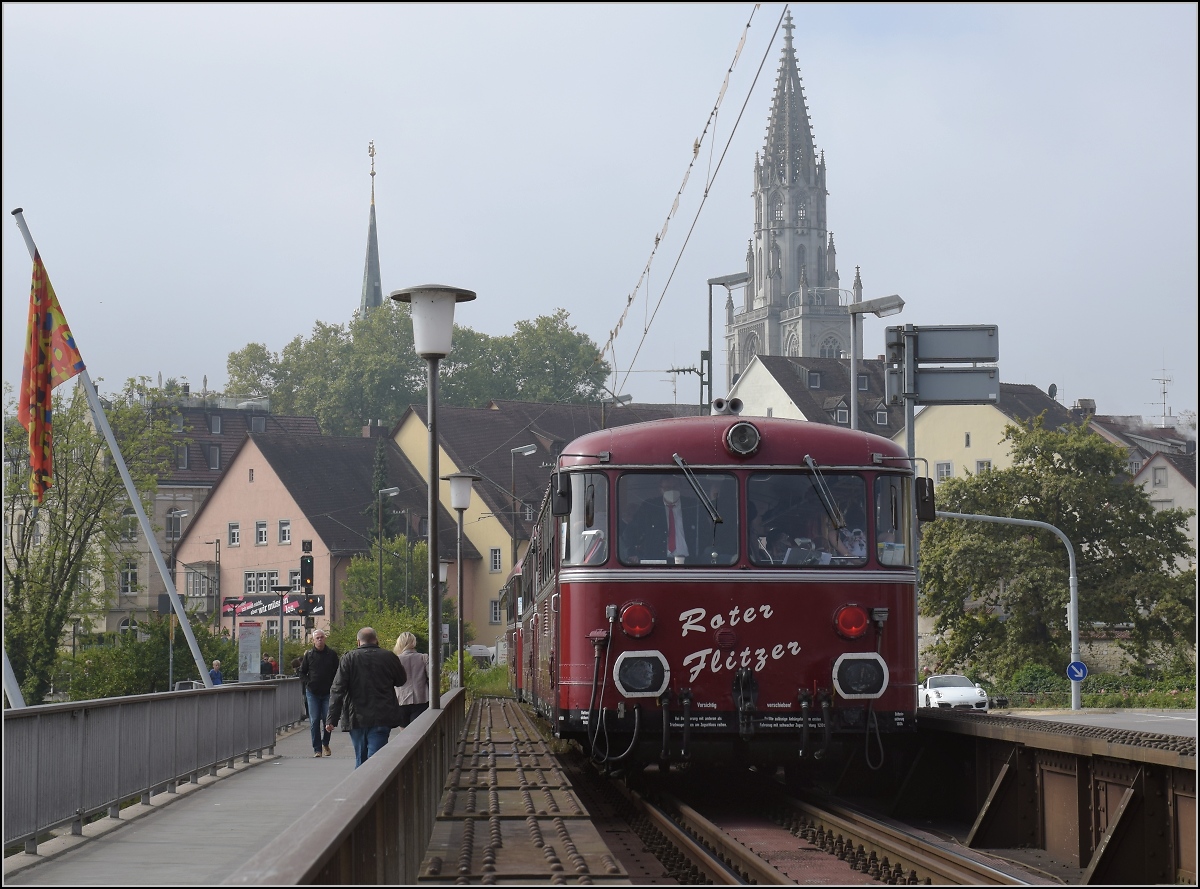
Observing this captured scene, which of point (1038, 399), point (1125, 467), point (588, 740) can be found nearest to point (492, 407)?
point (1038, 399)

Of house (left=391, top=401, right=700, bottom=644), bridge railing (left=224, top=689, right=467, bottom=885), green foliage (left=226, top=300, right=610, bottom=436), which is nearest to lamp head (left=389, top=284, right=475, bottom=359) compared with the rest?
bridge railing (left=224, top=689, right=467, bottom=885)

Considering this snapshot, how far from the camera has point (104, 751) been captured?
13.6m

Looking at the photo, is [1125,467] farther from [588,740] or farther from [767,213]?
[767,213]

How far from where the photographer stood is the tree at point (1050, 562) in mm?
57781

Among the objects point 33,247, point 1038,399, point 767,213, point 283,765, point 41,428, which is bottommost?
point 283,765

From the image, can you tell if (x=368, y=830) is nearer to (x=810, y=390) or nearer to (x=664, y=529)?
(x=664, y=529)

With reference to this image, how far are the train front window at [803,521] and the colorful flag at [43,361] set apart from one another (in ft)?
38.8

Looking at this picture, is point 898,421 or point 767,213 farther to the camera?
point 767,213

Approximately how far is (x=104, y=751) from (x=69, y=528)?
4421 cm

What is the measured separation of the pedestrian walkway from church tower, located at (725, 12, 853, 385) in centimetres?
15561

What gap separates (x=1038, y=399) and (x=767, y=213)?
88.3 meters

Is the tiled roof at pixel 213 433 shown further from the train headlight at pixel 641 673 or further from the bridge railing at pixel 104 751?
the train headlight at pixel 641 673

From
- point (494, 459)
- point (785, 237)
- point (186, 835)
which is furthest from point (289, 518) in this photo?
point (785, 237)

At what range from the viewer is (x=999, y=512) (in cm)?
5903
